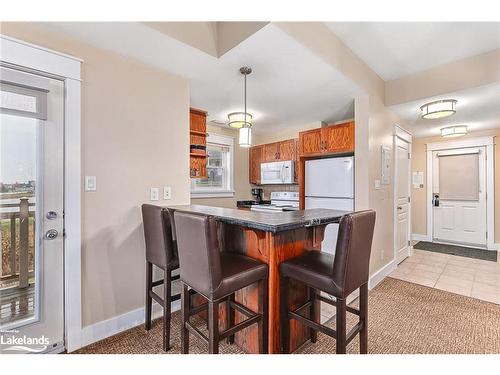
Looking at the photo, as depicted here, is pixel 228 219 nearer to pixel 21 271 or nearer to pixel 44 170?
pixel 44 170

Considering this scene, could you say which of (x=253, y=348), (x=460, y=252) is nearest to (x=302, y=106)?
(x=253, y=348)

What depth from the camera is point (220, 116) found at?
392 centimetres

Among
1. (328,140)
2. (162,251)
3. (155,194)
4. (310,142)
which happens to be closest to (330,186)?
(328,140)

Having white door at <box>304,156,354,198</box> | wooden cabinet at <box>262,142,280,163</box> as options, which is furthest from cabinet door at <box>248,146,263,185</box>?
white door at <box>304,156,354,198</box>

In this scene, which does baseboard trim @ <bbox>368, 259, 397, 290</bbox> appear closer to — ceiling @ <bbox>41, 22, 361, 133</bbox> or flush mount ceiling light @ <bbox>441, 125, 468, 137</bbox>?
ceiling @ <bbox>41, 22, 361, 133</bbox>

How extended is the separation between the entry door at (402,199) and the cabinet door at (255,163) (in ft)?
7.84

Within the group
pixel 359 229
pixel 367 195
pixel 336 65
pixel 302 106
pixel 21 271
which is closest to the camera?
pixel 359 229

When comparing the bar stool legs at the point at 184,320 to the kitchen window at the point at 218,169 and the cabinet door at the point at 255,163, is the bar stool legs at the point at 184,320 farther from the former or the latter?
the cabinet door at the point at 255,163

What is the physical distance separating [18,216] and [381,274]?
3.85 m

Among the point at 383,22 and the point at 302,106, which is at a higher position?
the point at 383,22

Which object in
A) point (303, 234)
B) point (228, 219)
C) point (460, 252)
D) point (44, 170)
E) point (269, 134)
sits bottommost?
point (460, 252)

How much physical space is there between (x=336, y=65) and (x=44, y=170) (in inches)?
101

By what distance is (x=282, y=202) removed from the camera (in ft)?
14.9
